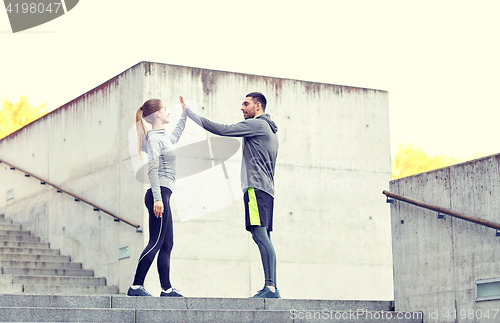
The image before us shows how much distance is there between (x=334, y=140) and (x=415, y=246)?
6.07 m

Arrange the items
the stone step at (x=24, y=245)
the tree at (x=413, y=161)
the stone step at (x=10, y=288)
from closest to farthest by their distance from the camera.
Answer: the stone step at (x=10, y=288) < the stone step at (x=24, y=245) < the tree at (x=413, y=161)

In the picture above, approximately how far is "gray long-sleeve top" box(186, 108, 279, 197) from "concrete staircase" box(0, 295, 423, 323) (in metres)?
1.04

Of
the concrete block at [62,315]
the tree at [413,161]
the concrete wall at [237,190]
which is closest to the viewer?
the concrete block at [62,315]

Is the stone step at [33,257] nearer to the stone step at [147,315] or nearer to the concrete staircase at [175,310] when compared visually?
the concrete staircase at [175,310]

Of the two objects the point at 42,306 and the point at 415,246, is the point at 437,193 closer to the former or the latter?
the point at 415,246

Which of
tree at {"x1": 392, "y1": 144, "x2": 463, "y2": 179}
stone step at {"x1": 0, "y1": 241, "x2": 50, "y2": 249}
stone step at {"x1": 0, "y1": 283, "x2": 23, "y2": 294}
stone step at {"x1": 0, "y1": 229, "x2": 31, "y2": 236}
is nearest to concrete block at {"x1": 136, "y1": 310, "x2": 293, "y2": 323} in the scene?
stone step at {"x1": 0, "y1": 283, "x2": 23, "y2": 294}

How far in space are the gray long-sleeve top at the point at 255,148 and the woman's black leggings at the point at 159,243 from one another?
72 centimetres

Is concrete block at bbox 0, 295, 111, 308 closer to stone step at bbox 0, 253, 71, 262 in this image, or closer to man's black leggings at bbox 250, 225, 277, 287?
man's black leggings at bbox 250, 225, 277, 287

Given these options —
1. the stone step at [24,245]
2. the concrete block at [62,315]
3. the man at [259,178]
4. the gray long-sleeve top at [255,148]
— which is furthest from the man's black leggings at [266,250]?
the stone step at [24,245]

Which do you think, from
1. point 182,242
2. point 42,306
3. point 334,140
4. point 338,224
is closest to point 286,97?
point 334,140

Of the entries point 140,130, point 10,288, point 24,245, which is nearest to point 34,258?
point 24,245

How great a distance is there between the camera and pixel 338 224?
13.3 metres

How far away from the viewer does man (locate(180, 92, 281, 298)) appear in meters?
6.75

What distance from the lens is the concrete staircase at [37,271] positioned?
11094 mm
